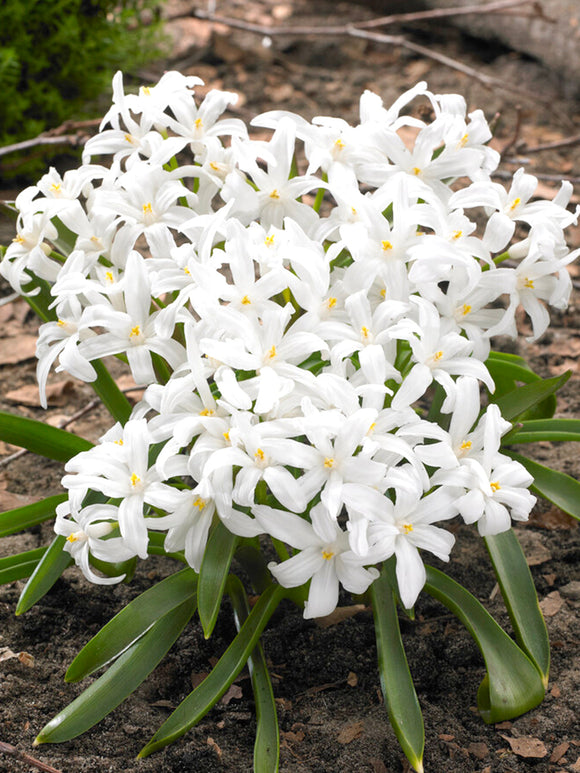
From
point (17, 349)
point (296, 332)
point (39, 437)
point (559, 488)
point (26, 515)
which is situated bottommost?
point (17, 349)

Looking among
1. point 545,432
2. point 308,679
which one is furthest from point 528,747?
point 545,432

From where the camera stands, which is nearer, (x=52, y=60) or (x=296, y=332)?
(x=296, y=332)

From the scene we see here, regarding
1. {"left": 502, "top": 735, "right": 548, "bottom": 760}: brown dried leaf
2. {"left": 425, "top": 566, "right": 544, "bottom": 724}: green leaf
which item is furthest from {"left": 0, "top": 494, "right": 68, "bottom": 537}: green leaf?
Answer: {"left": 502, "top": 735, "right": 548, "bottom": 760}: brown dried leaf

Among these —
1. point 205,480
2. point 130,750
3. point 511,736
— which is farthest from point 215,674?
point 511,736

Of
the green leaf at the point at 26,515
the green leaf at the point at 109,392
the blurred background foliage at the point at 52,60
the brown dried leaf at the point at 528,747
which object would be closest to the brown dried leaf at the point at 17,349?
the blurred background foliage at the point at 52,60

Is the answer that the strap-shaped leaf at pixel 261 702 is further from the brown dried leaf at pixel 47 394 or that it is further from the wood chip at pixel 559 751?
the brown dried leaf at pixel 47 394

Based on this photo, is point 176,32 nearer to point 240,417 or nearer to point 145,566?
point 145,566

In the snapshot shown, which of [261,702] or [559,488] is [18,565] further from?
[559,488]
